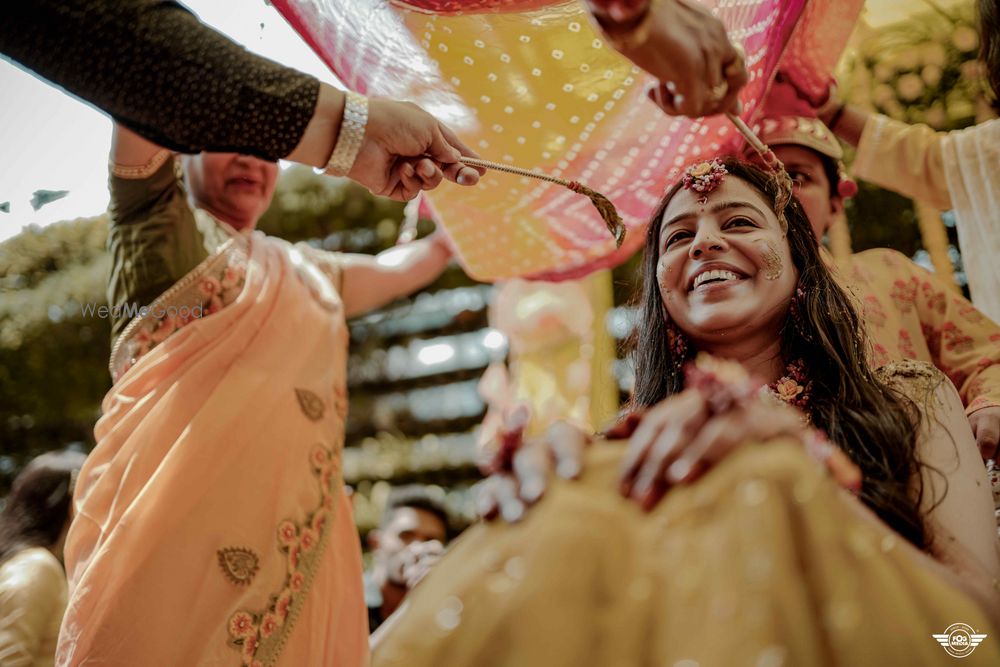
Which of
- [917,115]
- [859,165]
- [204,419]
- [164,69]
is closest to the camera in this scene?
[164,69]

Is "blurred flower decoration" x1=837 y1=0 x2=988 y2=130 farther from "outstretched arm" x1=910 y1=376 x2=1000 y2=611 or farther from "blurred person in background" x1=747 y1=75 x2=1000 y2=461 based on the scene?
"outstretched arm" x1=910 y1=376 x2=1000 y2=611

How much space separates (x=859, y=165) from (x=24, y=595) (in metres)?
2.36

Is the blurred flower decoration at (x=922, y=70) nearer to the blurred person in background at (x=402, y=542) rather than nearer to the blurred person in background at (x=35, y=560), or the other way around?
the blurred person in background at (x=402, y=542)

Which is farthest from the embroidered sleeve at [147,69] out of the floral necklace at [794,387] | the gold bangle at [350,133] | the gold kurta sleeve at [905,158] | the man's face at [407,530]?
the man's face at [407,530]

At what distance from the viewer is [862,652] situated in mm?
742

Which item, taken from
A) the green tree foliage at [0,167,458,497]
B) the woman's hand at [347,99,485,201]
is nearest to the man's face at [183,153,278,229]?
the woman's hand at [347,99,485,201]

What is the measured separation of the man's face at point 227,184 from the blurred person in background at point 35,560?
3.69 feet

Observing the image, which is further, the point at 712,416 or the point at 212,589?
the point at 212,589

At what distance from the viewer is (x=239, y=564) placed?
1.72 metres

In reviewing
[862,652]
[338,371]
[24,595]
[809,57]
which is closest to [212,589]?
[338,371]

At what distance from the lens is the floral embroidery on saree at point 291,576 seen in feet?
5.49

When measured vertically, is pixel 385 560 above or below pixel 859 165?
below

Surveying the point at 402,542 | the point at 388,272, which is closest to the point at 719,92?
the point at 388,272

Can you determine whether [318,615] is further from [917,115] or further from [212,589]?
[917,115]
